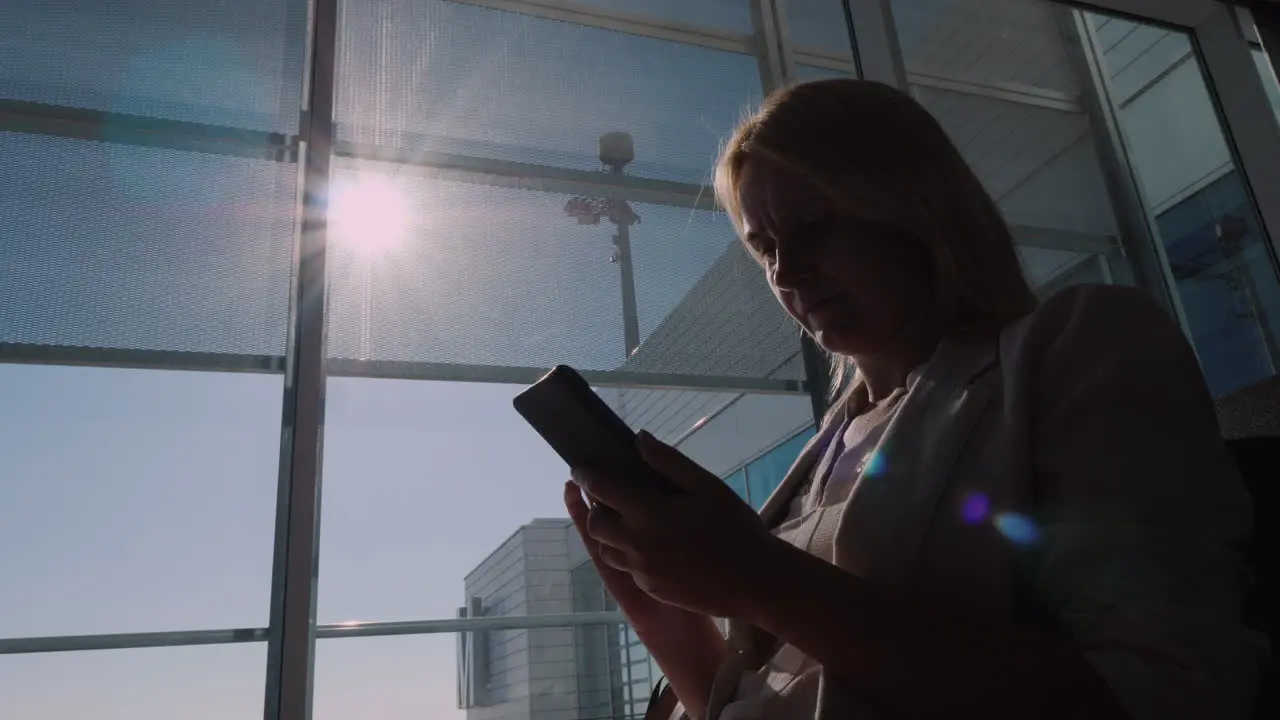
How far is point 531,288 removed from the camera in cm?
241

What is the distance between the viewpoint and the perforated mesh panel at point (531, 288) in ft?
7.27

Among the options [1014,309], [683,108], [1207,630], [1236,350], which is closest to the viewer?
[1207,630]

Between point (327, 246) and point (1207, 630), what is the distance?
6.73 ft

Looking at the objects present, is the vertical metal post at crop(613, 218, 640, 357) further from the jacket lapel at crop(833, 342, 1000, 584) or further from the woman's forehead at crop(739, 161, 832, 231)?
the jacket lapel at crop(833, 342, 1000, 584)

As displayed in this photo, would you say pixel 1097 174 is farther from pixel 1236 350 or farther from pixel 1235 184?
pixel 1236 350

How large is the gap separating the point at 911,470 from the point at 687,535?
0.64ft

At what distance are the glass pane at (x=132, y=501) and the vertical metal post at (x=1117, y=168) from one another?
2659mm

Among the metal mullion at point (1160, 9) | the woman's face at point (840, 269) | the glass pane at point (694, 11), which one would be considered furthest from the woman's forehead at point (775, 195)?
the metal mullion at point (1160, 9)

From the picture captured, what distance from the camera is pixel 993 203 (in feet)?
2.93

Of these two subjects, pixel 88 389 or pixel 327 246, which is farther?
pixel 327 246

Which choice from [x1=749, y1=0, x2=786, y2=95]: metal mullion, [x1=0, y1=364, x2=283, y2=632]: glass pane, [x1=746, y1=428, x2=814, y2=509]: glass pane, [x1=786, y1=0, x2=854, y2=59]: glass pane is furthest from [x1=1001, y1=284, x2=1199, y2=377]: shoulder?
[x1=786, y1=0, x2=854, y2=59]: glass pane

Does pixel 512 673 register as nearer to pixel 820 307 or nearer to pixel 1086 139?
pixel 820 307

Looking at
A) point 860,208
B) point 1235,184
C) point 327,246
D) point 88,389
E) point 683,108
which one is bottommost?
point 860,208

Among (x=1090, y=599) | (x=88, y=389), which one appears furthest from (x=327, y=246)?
(x=1090, y=599)
